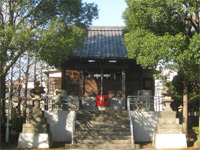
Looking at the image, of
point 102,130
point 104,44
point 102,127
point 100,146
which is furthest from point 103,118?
point 104,44

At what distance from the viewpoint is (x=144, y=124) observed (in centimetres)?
1427

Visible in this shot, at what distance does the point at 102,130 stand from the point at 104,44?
7.98 meters

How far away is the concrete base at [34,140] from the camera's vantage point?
12.2m

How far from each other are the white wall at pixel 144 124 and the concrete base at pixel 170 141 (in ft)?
6.56

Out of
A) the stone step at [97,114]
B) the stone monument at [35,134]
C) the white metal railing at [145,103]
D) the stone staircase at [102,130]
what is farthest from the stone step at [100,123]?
the stone monument at [35,134]

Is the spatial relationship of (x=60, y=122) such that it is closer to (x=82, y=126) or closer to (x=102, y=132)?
(x=82, y=126)

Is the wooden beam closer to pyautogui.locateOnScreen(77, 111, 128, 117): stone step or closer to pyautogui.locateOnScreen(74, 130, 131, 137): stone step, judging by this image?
pyautogui.locateOnScreen(77, 111, 128, 117): stone step

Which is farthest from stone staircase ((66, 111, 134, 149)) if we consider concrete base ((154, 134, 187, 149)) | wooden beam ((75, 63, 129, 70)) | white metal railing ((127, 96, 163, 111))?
wooden beam ((75, 63, 129, 70))

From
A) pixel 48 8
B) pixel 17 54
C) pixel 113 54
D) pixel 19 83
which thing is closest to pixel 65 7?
pixel 48 8

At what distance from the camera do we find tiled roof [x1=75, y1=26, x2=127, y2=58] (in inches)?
675

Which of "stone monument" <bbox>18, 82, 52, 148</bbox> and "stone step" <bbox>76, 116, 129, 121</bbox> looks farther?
"stone step" <bbox>76, 116, 129, 121</bbox>

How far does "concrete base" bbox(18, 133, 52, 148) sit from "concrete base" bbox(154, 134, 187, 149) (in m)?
5.36

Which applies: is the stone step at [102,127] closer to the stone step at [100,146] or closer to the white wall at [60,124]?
the white wall at [60,124]

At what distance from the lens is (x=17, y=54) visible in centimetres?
1180
